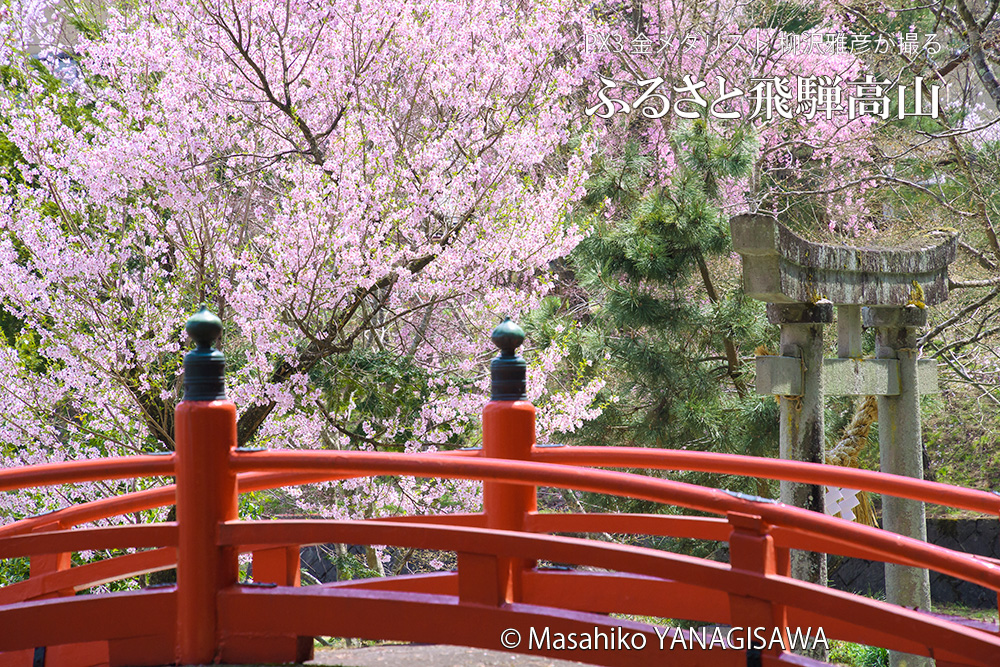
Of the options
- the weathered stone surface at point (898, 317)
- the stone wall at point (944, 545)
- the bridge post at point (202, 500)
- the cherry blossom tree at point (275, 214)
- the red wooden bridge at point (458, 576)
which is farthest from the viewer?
the stone wall at point (944, 545)

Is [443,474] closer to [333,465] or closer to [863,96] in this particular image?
[333,465]

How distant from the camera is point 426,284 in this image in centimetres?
662

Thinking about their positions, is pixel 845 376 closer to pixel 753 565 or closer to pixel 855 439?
pixel 855 439

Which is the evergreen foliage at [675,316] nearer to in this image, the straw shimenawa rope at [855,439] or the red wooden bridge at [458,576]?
the straw shimenawa rope at [855,439]

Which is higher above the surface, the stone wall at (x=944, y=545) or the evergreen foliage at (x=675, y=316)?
the evergreen foliage at (x=675, y=316)

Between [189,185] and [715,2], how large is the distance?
7.32 metres

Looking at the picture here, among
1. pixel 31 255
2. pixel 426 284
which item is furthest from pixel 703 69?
pixel 31 255

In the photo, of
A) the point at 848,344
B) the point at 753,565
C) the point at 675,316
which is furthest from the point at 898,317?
the point at 753,565

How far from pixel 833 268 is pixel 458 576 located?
14.3ft

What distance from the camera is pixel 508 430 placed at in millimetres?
3604

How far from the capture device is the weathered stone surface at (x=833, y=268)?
18.6 feet

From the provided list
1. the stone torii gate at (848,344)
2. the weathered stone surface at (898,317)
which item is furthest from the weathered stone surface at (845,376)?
the weathered stone surface at (898,317)

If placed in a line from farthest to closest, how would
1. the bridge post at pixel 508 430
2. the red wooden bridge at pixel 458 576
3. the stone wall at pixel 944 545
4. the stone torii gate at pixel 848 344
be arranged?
the stone wall at pixel 944 545 → the stone torii gate at pixel 848 344 → the bridge post at pixel 508 430 → the red wooden bridge at pixel 458 576

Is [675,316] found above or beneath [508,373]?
above
